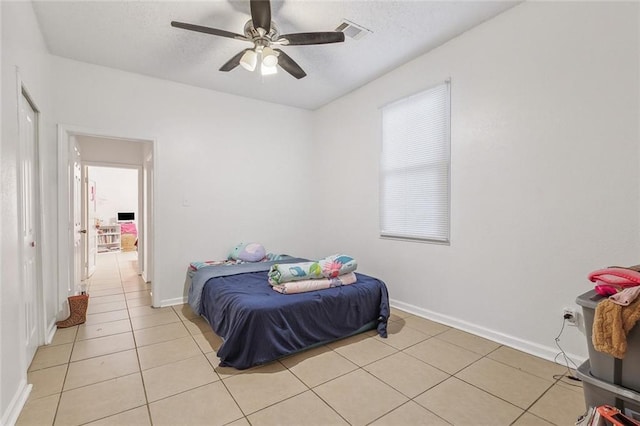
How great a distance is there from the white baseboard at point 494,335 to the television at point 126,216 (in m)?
8.71

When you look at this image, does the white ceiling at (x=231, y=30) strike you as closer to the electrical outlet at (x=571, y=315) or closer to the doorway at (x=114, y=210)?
the electrical outlet at (x=571, y=315)

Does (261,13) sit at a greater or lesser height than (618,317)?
greater

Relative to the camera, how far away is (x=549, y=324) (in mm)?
2279

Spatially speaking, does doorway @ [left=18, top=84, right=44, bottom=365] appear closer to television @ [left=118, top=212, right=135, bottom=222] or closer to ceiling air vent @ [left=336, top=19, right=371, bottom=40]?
ceiling air vent @ [left=336, top=19, right=371, bottom=40]

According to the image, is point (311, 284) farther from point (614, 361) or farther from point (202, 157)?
point (202, 157)

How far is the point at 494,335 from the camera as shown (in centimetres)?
261

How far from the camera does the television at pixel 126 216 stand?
8.87 meters

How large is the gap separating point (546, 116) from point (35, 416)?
3.90 meters

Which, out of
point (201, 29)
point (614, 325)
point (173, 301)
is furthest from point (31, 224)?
point (614, 325)

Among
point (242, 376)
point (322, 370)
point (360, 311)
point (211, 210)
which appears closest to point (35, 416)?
point (242, 376)

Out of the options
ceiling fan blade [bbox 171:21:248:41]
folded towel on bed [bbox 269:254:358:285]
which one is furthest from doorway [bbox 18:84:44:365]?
folded towel on bed [bbox 269:254:358:285]

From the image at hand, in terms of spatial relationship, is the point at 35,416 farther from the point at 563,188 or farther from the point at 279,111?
the point at 279,111

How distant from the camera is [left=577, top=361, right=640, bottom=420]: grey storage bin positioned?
1352 millimetres

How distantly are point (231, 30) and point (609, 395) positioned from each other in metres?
3.57
